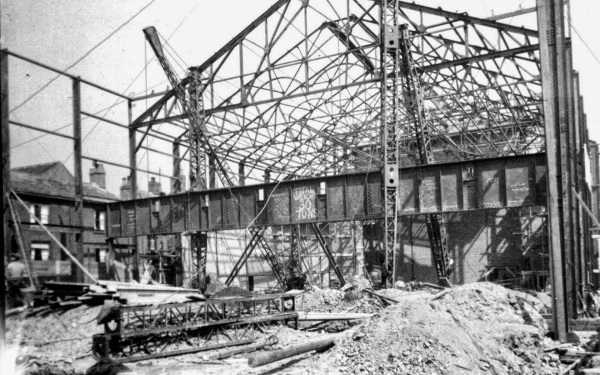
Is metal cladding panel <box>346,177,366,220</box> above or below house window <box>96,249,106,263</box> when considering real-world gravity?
above

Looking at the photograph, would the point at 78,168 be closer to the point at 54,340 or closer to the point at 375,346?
the point at 54,340

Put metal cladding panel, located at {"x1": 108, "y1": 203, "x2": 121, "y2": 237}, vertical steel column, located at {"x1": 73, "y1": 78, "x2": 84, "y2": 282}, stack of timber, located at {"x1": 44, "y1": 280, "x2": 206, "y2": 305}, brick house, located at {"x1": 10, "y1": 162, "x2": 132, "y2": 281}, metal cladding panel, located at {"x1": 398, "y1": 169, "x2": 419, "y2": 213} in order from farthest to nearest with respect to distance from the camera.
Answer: brick house, located at {"x1": 10, "y1": 162, "x2": 132, "y2": 281} → metal cladding panel, located at {"x1": 108, "y1": 203, "x2": 121, "y2": 237} → vertical steel column, located at {"x1": 73, "y1": 78, "x2": 84, "y2": 282} → metal cladding panel, located at {"x1": 398, "y1": 169, "x2": 419, "y2": 213} → stack of timber, located at {"x1": 44, "y1": 280, "x2": 206, "y2": 305}

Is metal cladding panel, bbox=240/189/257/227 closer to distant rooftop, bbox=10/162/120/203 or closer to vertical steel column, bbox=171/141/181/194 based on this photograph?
vertical steel column, bbox=171/141/181/194

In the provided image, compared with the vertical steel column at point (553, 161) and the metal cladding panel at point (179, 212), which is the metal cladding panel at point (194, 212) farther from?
the vertical steel column at point (553, 161)

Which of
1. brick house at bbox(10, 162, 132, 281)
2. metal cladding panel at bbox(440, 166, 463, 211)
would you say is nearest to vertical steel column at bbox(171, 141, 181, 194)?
brick house at bbox(10, 162, 132, 281)

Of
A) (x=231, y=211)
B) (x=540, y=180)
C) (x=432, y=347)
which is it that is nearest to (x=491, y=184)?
(x=540, y=180)

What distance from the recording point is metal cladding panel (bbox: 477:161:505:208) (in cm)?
1888

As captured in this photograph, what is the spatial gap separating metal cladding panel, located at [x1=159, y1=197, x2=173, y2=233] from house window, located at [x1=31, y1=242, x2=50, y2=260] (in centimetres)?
1039

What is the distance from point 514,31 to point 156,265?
22.0 metres

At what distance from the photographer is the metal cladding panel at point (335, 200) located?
21.4 m

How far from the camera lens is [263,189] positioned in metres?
23.1

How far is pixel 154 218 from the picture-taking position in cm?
2581

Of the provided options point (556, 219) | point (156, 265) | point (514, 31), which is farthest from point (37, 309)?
point (514, 31)

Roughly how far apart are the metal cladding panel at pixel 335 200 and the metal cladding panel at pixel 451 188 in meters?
3.92
